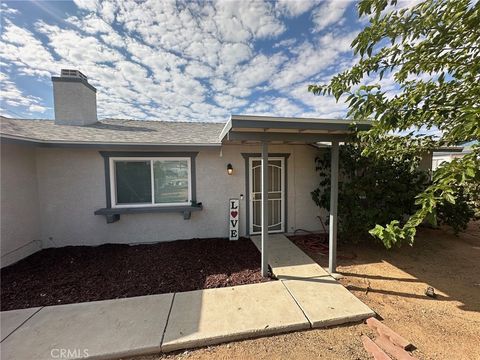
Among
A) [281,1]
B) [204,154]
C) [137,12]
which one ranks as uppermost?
[281,1]

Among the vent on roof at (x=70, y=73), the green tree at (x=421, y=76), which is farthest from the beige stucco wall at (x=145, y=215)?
the green tree at (x=421, y=76)

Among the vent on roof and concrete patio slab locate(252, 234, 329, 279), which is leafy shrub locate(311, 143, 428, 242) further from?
the vent on roof

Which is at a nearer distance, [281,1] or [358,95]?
[358,95]

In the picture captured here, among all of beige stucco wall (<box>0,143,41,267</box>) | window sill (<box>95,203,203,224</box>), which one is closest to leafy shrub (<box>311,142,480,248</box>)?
window sill (<box>95,203,203,224</box>)

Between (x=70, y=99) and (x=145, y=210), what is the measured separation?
4.48 meters

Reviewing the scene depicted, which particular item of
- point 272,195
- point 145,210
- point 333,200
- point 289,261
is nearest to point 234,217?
point 272,195

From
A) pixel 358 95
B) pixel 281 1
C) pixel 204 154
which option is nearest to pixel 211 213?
pixel 204 154

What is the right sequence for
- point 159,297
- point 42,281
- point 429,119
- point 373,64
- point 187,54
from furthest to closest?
point 187,54, point 42,281, point 159,297, point 373,64, point 429,119

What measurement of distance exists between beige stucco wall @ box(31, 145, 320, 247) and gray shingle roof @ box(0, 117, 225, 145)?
16.5 inches

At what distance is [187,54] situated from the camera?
5980mm

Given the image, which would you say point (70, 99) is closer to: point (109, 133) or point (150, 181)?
point (109, 133)

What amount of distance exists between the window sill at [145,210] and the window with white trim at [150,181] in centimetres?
20

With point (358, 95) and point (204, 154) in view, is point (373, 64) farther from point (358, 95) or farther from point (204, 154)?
point (204, 154)

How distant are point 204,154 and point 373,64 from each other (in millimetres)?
4071
